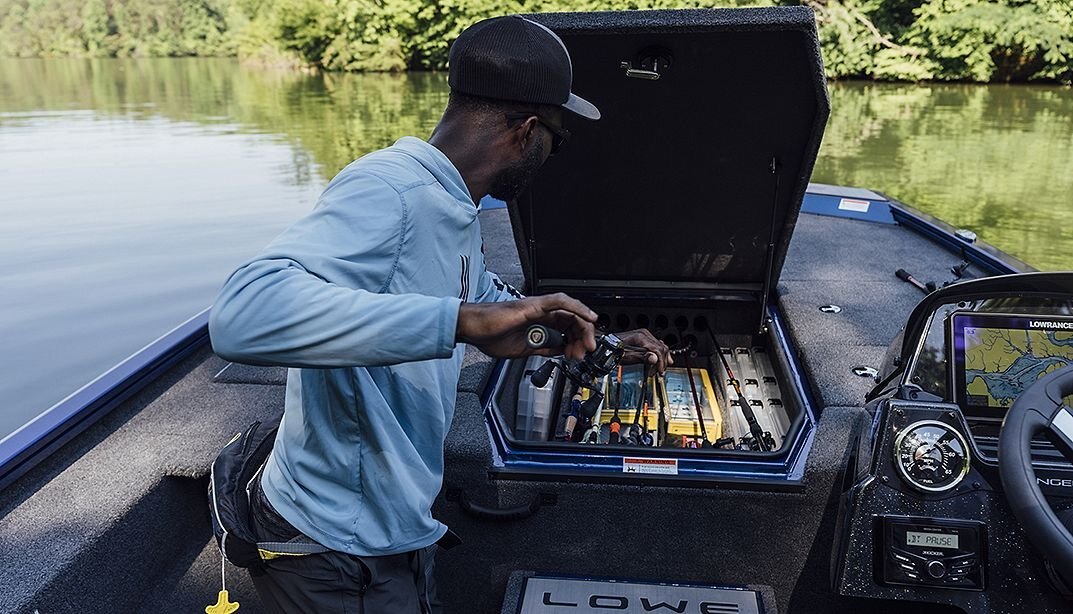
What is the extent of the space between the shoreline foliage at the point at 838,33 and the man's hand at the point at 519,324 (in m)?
8.42

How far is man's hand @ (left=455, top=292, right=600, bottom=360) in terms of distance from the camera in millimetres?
1210

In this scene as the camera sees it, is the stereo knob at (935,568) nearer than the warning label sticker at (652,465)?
Yes

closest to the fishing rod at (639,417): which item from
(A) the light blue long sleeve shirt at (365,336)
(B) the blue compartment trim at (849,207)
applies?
(A) the light blue long sleeve shirt at (365,336)

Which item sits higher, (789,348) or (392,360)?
(392,360)

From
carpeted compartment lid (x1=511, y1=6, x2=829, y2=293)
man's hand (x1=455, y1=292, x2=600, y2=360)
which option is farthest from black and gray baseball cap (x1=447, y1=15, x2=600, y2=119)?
carpeted compartment lid (x1=511, y1=6, x2=829, y2=293)

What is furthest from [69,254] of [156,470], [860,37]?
[860,37]

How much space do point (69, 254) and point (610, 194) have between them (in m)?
8.52

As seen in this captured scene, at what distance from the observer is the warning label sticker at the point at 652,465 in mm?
2324

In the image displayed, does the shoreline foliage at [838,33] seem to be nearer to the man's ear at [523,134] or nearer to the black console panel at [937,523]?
the black console panel at [937,523]

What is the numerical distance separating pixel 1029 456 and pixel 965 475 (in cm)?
34

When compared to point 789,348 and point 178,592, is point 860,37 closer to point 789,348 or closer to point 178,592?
point 789,348

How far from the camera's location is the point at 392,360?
3.84 feet

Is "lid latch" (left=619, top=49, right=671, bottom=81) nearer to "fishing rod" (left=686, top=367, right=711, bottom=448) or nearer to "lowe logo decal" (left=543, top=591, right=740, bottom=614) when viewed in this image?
"fishing rod" (left=686, top=367, right=711, bottom=448)

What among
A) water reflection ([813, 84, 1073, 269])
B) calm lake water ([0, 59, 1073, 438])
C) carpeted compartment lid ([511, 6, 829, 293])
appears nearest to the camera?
carpeted compartment lid ([511, 6, 829, 293])
